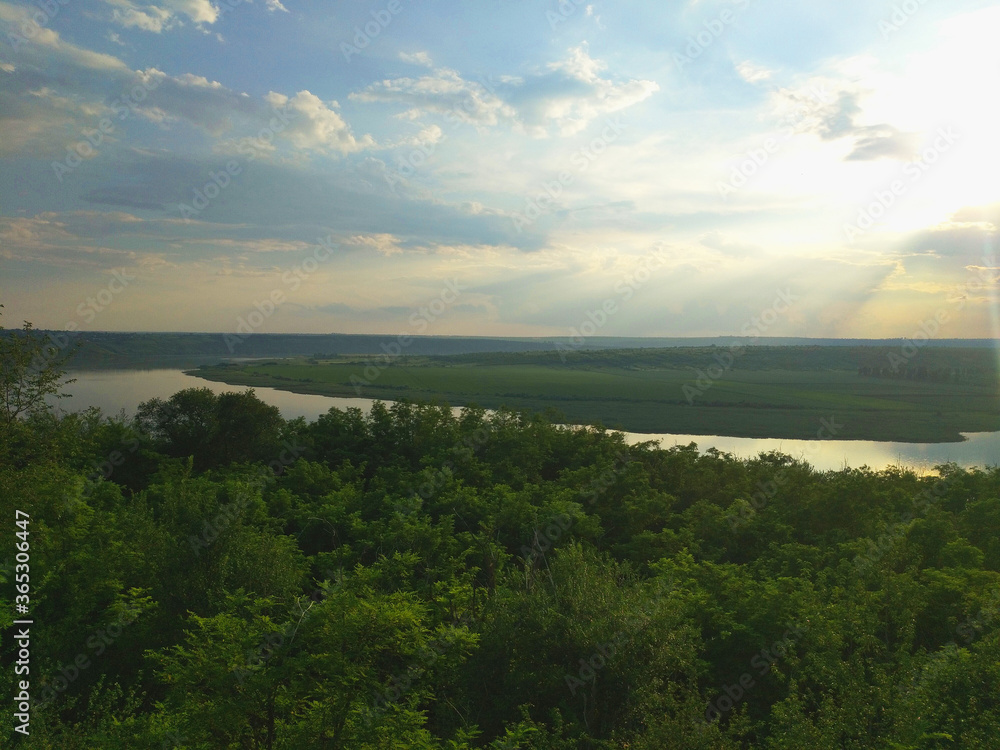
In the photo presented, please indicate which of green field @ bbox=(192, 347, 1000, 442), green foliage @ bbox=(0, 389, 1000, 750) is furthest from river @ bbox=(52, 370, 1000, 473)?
green foliage @ bbox=(0, 389, 1000, 750)

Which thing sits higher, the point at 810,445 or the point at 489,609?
the point at 489,609

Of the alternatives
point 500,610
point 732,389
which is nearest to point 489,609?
point 500,610

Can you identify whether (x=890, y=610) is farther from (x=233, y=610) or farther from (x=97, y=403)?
(x=97, y=403)

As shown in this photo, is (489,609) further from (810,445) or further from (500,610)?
(810,445)

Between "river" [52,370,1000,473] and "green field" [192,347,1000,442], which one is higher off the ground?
"green field" [192,347,1000,442]

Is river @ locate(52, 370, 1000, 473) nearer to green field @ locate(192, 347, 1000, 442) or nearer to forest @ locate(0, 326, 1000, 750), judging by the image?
green field @ locate(192, 347, 1000, 442)

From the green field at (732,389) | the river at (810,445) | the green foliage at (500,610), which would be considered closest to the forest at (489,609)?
the green foliage at (500,610)
